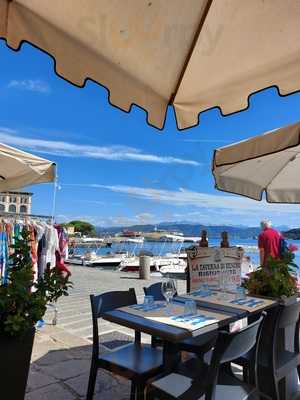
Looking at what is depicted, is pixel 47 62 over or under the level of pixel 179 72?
under

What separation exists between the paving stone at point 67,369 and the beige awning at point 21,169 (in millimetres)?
1924

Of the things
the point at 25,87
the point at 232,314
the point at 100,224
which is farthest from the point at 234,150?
the point at 100,224

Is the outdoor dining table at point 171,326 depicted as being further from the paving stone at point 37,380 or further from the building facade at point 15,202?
the building facade at point 15,202

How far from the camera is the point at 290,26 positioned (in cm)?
206

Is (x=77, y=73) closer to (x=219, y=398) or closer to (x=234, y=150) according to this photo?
(x=234, y=150)

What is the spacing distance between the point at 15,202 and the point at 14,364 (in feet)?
15.3

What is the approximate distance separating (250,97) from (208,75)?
335 mm

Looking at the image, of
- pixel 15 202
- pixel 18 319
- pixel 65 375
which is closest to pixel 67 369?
pixel 65 375

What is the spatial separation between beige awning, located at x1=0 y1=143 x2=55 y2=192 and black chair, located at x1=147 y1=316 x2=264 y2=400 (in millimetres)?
2464

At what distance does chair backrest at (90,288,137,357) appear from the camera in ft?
8.13

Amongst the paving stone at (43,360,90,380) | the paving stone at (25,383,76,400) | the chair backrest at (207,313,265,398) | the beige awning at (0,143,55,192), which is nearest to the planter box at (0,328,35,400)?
the paving stone at (25,383,76,400)

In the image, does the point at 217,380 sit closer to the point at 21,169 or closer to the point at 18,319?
the point at 18,319

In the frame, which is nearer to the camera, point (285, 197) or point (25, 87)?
point (285, 197)

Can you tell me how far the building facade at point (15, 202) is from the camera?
19.0ft
